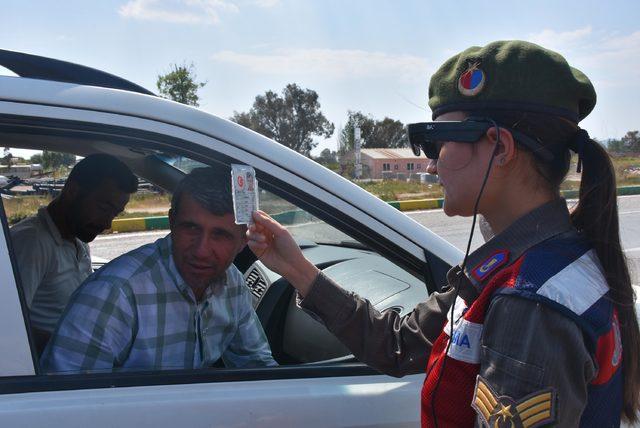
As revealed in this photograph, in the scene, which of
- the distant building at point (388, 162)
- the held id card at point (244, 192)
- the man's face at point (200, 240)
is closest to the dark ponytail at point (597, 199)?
the held id card at point (244, 192)

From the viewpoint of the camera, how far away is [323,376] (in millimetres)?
1521

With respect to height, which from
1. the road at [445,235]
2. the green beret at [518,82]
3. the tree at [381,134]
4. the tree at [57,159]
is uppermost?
the tree at [381,134]

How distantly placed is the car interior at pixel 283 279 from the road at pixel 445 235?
13.0ft

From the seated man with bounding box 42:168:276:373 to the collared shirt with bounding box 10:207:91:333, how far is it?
23.9 inches

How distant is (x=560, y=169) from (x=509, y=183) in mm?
122

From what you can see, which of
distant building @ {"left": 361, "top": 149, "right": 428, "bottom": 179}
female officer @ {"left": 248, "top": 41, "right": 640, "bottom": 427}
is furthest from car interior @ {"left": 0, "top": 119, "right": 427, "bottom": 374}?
distant building @ {"left": 361, "top": 149, "right": 428, "bottom": 179}

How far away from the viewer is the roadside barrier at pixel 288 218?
1755 millimetres

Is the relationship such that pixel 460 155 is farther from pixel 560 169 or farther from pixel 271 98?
pixel 271 98

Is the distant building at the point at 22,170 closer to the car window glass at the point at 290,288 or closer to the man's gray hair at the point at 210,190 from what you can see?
the car window glass at the point at 290,288

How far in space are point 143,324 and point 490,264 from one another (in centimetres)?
97

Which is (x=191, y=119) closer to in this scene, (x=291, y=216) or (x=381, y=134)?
(x=291, y=216)

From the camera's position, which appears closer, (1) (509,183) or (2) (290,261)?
(1) (509,183)

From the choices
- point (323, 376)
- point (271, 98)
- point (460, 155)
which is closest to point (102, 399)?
point (323, 376)

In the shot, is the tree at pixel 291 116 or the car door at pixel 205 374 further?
the tree at pixel 291 116
